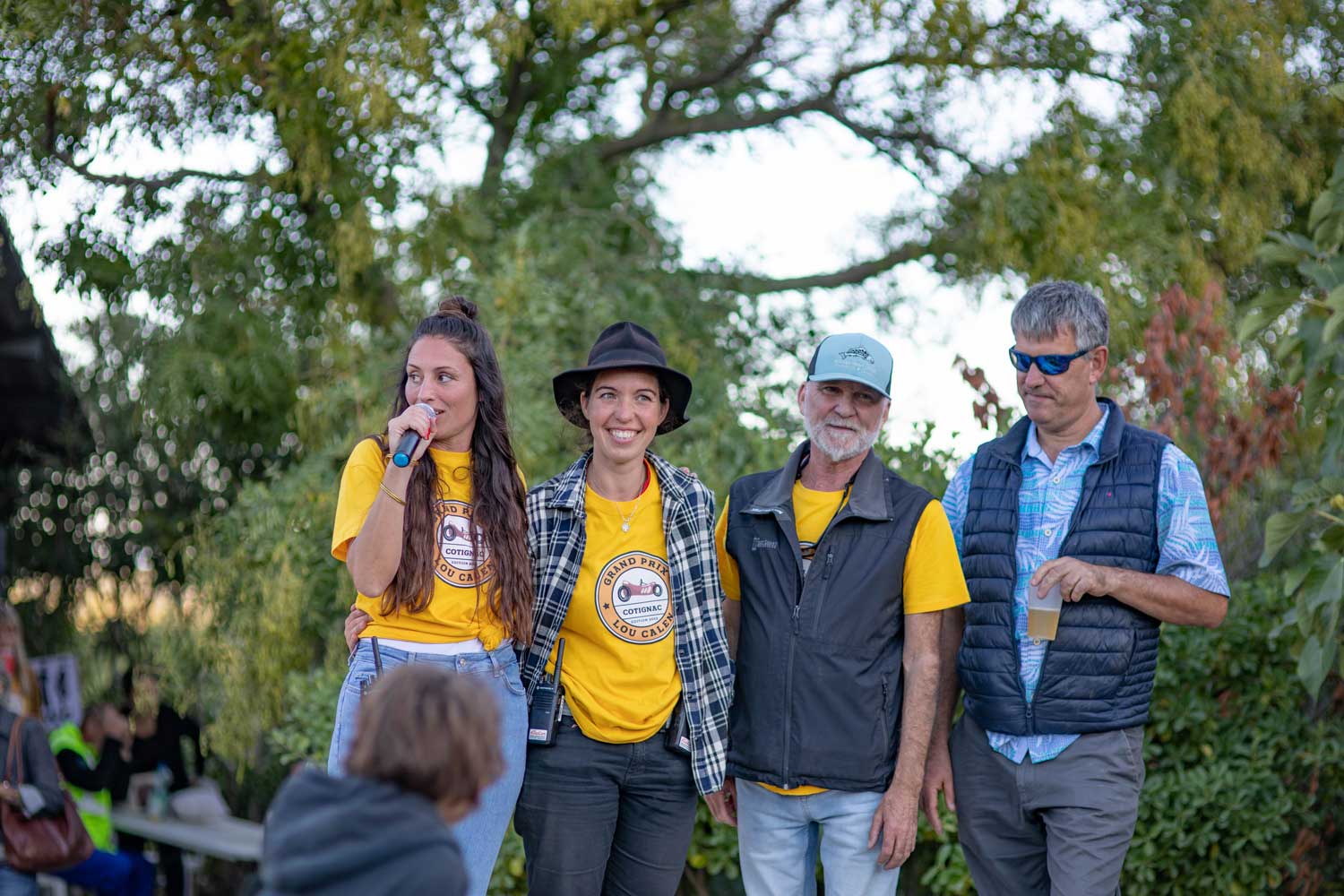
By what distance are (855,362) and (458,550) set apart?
3.40 feet

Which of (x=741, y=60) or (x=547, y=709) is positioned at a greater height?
(x=741, y=60)

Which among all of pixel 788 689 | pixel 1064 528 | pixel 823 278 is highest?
pixel 823 278

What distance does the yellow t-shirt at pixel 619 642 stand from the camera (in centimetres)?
312

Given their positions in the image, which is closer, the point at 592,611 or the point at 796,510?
the point at 592,611

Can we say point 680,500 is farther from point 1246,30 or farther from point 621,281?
point 1246,30

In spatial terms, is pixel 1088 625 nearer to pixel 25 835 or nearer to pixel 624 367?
pixel 624 367

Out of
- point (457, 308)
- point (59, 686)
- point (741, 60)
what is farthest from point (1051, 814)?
point (59, 686)

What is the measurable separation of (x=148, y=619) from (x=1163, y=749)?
23.9 feet

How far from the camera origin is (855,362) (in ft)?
10.6

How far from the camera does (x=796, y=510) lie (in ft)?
11.1

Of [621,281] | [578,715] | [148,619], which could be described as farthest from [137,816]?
[578,715]

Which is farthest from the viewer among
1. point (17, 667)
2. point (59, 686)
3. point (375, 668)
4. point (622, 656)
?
point (59, 686)

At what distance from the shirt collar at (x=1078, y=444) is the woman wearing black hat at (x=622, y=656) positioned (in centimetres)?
83

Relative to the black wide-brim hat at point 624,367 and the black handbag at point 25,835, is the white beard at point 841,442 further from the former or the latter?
the black handbag at point 25,835
